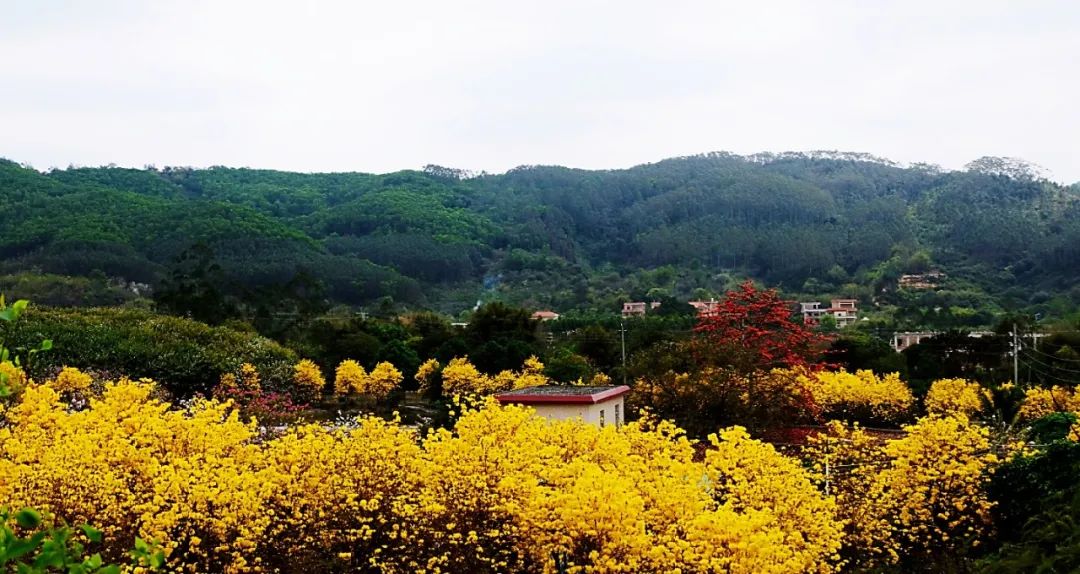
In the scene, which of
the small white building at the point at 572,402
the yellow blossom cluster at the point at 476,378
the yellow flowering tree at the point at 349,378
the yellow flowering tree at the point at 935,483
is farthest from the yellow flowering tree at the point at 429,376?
the yellow flowering tree at the point at 935,483

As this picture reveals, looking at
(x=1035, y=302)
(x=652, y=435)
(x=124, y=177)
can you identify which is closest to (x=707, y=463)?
(x=652, y=435)

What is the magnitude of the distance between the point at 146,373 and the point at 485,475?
54.4 ft

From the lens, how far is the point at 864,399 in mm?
22828

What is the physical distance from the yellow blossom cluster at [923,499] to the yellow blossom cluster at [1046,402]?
9561mm

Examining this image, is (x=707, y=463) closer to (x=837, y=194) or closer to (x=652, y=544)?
(x=652, y=544)

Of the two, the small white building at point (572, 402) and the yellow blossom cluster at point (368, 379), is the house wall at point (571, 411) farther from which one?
the yellow blossom cluster at point (368, 379)

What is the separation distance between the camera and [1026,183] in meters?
85.4

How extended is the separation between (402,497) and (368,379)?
772 inches

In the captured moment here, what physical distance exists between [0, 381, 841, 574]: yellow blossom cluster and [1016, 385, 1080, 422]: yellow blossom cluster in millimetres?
12921

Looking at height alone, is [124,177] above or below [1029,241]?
above

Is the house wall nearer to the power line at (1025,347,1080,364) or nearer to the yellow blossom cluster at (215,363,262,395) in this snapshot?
the yellow blossom cluster at (215,363,262,395)

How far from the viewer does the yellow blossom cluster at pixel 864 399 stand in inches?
883

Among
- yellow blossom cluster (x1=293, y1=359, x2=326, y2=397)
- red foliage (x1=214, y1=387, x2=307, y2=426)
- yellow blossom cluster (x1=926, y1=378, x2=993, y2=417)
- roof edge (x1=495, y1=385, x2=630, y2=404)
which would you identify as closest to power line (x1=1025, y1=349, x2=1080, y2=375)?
yellow blossom cluster (x1=926, y1=378, x2=993, y2=417)

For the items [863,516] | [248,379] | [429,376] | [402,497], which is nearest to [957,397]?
[429,376]
